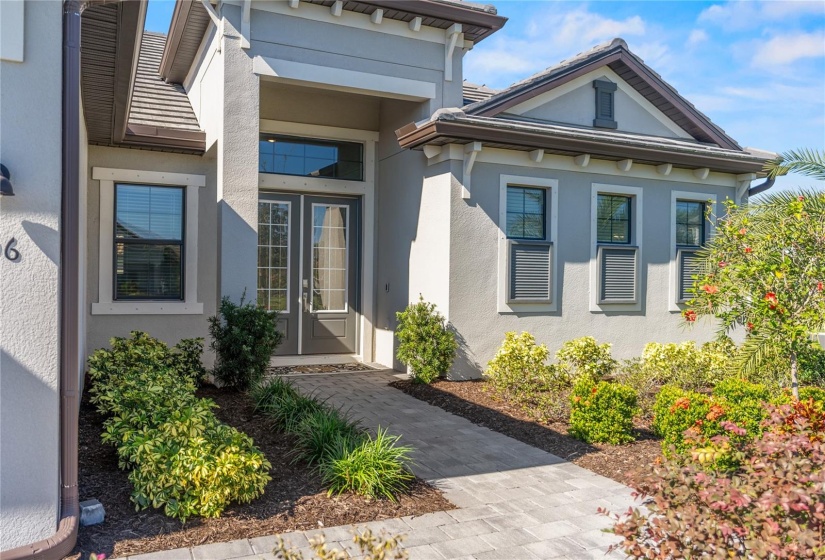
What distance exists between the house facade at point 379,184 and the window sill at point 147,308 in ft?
0.07

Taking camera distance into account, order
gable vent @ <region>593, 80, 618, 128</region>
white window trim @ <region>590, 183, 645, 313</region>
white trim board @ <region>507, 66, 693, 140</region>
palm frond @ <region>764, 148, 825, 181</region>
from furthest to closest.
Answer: gable vent @ <region>593, 80, 618, 128</region>, white window trim @ <region>590, 183, 645, 313</region>, white trim board @ <region>507, 66, 693, 140</region>, palm frond @ <region>764, 148, 825, 181</region>

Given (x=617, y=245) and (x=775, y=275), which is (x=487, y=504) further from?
(x=617, y=245)

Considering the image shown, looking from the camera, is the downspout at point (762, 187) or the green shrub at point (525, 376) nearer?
the green shrub at point (525, 376)

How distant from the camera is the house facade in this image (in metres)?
8.27

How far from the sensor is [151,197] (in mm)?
9031

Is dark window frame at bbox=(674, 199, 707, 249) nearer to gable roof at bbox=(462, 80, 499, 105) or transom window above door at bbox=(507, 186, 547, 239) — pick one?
transom window above door at bbox=(507, 186, 547, 239)

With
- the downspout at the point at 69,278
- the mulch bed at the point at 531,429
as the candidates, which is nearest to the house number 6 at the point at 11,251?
the downspout at the point at 69,278

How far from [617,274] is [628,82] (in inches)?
132

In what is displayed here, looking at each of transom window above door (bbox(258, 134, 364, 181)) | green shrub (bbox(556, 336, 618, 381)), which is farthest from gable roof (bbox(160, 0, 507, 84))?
green shrub (bbox(556, 336, 618, 381))

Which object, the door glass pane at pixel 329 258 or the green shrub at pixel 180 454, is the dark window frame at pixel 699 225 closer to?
the door glass pane at pixel 329 258

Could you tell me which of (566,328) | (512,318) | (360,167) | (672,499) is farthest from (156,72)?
(672,499)

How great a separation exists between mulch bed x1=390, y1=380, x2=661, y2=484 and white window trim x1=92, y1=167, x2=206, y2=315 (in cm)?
337

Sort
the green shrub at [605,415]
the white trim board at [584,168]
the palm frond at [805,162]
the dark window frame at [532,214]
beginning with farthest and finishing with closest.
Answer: the dark window frame at [532,214] → the white trim board at [584,168] → the palm frond at [805,162] → the green shrub at [605,415]

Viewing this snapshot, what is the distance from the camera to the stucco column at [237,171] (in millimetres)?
7980
